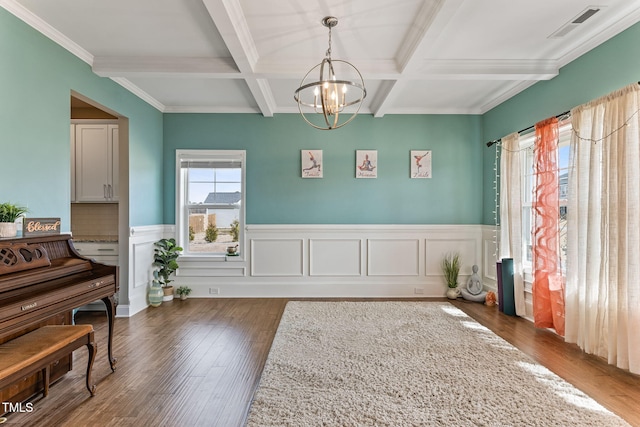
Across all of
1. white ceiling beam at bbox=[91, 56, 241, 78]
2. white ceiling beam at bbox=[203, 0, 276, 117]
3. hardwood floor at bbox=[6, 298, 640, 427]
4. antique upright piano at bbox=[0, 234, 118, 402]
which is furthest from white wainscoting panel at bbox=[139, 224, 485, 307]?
antique upright piano at bbox=[0, 234, 118, 402]

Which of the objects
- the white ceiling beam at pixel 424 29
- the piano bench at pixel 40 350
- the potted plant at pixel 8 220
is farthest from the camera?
the white ceiling beam at pixel 424 29

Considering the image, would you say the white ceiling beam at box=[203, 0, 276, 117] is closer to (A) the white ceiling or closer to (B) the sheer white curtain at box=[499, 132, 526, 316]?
(A) the white ceiling

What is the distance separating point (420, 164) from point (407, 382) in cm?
337

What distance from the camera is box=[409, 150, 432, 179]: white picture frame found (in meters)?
5.01

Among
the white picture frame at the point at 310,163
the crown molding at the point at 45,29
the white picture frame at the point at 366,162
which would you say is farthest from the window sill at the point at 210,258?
the crown molding at the point at 45,29

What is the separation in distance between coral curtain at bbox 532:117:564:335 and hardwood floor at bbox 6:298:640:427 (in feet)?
0.74

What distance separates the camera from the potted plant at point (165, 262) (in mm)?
4602

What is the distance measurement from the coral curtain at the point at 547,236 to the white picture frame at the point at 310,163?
271cm

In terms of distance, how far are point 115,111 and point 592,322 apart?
5.16 metres

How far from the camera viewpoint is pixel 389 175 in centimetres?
502

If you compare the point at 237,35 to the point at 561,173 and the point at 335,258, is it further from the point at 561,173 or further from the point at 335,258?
the point at 561,173

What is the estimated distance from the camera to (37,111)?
2729 mm

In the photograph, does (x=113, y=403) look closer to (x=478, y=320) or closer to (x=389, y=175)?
(x=478, y=320)

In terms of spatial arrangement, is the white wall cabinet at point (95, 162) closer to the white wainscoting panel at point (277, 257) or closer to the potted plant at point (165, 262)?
the potted plant at point (165, 262)
